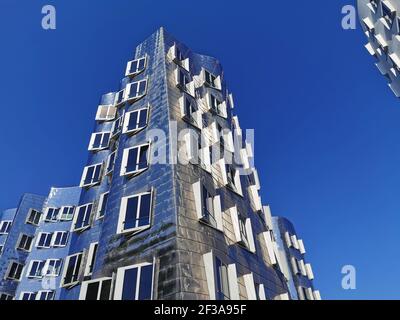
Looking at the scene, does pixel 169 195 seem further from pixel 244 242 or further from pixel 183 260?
pixel 244 242

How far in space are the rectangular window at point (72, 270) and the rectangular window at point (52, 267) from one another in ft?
39.9

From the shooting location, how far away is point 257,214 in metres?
24.0

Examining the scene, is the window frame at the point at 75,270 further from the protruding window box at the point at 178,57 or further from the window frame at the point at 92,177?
the protruding window box at the point at 178,57

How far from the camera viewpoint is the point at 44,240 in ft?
117

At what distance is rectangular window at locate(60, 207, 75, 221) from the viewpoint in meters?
37.6

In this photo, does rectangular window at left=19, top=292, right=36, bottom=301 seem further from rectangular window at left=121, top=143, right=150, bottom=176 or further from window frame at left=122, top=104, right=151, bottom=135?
window frame at left=122, top=104, right=151, bottom=135

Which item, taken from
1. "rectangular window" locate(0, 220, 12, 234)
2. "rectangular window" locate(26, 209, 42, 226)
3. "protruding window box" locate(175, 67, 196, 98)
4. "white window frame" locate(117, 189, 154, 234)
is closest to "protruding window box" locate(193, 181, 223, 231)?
"white window frame" locate(117, 189, 154, 234)

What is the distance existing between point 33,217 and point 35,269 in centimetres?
1100

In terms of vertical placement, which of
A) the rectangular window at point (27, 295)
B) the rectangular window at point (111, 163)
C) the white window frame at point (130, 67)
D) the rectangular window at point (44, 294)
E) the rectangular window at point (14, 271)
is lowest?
the rectangular window at point (44, 294)

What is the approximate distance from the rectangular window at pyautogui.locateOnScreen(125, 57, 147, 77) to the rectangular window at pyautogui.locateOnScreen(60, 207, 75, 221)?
20132mm

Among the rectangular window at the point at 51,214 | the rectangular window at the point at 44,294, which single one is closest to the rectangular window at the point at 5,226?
the rectangular window at the point at 51,214

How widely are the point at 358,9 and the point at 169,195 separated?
33883 mm

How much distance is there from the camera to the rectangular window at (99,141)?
1129 inches

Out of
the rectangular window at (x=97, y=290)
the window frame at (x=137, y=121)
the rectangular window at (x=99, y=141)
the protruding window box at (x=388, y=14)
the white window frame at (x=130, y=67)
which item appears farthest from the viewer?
the rectangular window at (x=99, y=141)
